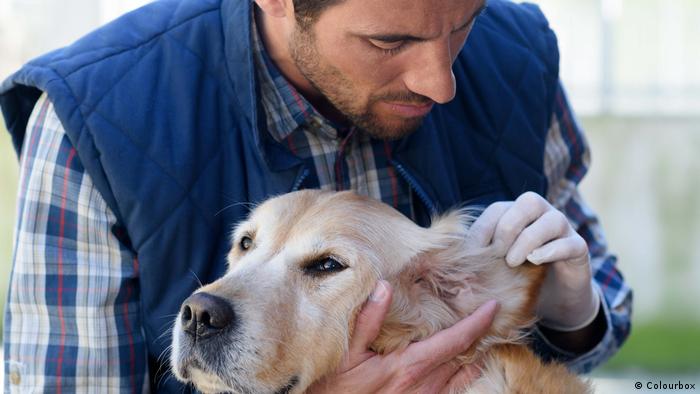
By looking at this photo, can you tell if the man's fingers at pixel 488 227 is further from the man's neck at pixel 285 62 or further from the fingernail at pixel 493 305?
the man's neck at pixel 285 62

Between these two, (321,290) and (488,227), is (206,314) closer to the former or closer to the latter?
(321,290)

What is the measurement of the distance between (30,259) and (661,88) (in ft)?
15.2

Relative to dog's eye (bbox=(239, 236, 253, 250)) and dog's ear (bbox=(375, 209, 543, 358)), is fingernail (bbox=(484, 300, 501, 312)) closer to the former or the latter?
dog's ear (bbox=(375, 209, 543, 358))

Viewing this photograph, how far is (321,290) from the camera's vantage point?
Answer: 2.15 meters

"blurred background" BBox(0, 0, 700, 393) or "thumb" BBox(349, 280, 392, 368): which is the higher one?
"thumb" BBox(349, 280, 392, 368)

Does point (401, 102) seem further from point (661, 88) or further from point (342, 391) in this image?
point (661, 88)

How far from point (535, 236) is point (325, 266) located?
1.63 feet

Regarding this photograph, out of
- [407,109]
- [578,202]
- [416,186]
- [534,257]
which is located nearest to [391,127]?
[407,109]

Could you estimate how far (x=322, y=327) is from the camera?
6.97ft

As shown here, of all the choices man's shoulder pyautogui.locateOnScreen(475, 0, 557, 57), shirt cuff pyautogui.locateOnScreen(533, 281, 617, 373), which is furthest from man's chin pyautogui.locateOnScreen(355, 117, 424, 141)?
shirt cuff pyautogui.locateOnScreen(533, 281, 617, 373)

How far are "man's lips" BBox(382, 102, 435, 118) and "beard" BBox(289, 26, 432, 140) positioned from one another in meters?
0.01

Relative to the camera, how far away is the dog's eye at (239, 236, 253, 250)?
93.8 inches

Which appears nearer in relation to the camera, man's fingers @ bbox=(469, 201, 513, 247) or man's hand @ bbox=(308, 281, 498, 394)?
man's hand @ bbox=(308, 281, 498, 394)

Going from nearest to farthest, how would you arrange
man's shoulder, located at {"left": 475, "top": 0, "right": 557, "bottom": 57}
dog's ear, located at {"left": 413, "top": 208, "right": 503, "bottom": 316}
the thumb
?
the thumb < dog's ear, located at {"left": 413, "top": 208, "right": 503, "bottom": 316} < man's shoulder, located at {"left": 475, "top": 0, "right": 557, "bottom": 57}
